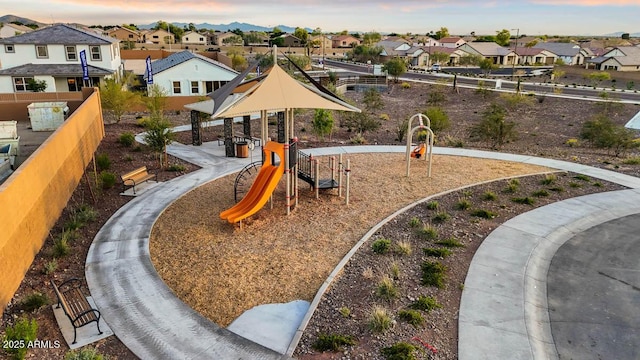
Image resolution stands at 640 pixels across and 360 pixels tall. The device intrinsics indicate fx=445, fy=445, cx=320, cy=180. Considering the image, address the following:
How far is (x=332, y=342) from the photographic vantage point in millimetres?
8398

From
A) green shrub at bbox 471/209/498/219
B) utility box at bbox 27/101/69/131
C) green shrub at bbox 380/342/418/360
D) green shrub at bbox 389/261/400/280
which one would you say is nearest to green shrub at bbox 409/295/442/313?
green shrub at bbox 389/261/400/280

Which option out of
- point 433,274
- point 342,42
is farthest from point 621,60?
point 433,274

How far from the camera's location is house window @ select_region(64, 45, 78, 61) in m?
41.1

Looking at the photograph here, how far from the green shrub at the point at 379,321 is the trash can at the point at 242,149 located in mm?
13935

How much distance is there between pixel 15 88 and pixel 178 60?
14696 mm

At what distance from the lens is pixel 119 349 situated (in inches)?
329

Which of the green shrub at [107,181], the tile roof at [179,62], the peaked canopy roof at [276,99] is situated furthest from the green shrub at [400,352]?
the tile roof at [179,62]

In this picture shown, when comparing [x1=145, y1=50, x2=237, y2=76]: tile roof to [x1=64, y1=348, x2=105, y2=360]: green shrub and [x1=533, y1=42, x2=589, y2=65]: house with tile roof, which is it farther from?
[x1=533, y1=42, x2=589, y2=65]: house with tile roof

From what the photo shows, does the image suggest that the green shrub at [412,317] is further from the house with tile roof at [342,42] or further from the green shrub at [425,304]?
the house with tile roof at [342,42]

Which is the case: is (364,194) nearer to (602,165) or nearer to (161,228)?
(161,228)

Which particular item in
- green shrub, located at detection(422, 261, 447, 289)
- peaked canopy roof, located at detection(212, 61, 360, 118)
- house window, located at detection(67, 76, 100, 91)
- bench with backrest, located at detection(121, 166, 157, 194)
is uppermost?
peaked canopy roof, located at detection(212, 61, 360, 118)

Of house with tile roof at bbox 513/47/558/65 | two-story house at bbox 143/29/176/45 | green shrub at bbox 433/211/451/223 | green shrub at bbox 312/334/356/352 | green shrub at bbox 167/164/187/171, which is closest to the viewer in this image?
green shrub at bbox 312/334/356/352

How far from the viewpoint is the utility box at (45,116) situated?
27266 millimetres

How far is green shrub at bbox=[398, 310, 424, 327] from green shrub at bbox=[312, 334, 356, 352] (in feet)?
4.26
